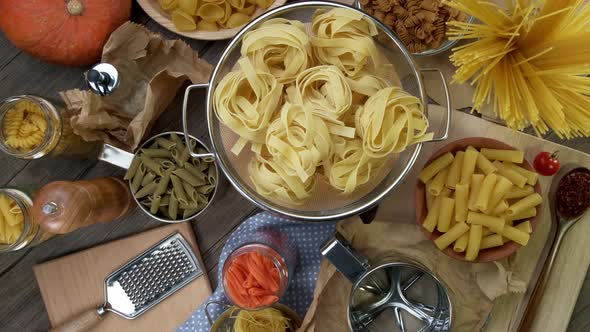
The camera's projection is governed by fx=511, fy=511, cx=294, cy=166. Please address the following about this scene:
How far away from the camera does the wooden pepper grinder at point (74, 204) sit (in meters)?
0.79

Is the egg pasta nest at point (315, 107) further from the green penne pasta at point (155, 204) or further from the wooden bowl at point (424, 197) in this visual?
the green penne pasta at point (155, 204)

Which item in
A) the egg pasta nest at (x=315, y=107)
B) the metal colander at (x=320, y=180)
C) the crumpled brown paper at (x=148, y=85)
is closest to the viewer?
the egg pasta nest at (x=315, y=107)

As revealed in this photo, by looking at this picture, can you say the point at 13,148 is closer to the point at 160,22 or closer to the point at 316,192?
the point at 160,22

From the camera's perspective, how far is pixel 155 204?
2.95ft

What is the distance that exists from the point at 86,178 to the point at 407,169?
0.61 metres

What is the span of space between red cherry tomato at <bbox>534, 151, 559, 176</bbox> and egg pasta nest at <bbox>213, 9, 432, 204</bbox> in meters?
0.28

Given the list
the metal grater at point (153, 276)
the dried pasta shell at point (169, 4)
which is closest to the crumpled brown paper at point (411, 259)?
the metal grater at point (153, 276)

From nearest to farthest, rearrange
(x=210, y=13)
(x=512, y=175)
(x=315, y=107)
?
(x=315, y=107)
(x=512, y=175)
(x=210, y=13)

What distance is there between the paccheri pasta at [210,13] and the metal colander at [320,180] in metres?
0.12

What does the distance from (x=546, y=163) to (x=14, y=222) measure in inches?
35.3

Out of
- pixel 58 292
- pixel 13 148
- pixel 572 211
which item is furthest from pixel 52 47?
pixel 572 211

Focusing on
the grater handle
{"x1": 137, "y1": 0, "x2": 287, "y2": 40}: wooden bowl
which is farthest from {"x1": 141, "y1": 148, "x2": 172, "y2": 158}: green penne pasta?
the grater handle

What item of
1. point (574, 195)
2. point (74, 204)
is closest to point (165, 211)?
point (74, 204)

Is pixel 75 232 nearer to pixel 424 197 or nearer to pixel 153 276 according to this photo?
pixel 153 276
